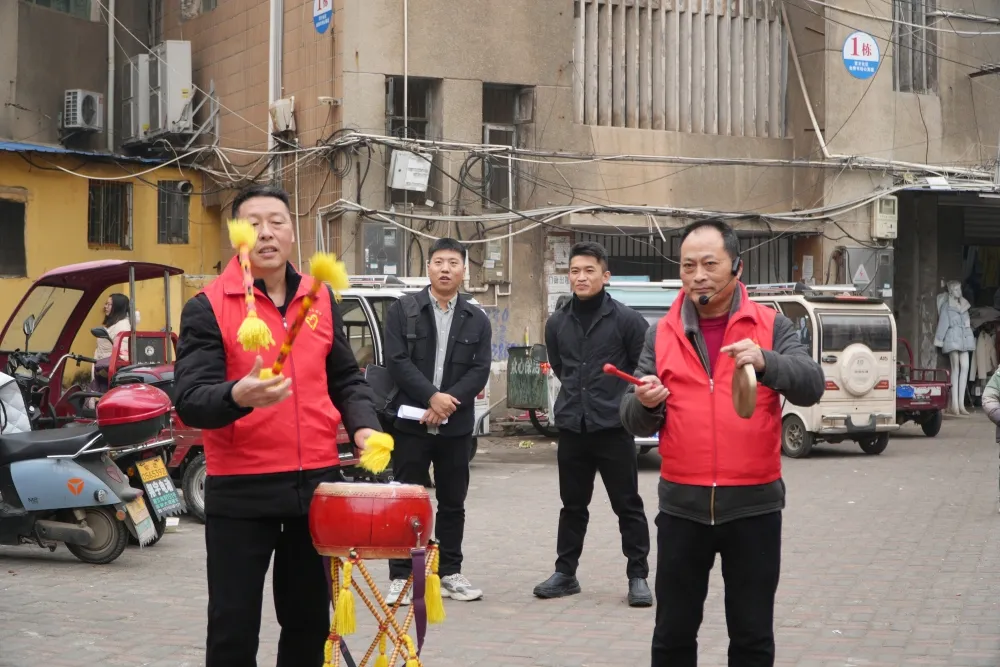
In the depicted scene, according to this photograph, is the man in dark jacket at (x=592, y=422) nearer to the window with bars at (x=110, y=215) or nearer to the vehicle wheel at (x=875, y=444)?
the vehicle wheel at (x=875, y=444)

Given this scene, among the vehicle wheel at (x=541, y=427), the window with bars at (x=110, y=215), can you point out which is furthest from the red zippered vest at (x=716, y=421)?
the window with bars at (x=110, y=215)

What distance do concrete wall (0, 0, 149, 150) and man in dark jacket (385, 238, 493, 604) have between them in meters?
13.9

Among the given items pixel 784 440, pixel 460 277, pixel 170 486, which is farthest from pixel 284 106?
pixel 460 277

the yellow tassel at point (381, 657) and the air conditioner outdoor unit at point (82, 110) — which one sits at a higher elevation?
the air conditioner outdoor unit at point (82, 110)

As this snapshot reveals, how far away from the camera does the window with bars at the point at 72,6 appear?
2036 centimetres

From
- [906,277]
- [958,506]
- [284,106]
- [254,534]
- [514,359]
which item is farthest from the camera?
[906,277]

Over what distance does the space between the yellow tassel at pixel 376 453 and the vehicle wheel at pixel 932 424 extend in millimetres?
16188

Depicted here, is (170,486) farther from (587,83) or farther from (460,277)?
(587,83)

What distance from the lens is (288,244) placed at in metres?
4.54

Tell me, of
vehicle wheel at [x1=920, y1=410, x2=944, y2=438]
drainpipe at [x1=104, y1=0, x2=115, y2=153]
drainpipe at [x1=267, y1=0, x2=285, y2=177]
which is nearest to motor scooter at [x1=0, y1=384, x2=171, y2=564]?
drainpipe at [x1=267, y1=0, x2=285, y2=177]

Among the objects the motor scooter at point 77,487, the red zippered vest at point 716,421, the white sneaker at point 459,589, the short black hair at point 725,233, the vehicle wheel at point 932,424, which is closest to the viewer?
the red zippered vest at point 716,421

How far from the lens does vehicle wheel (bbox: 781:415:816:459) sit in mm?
16672

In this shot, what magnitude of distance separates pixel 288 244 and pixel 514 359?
1269 cm

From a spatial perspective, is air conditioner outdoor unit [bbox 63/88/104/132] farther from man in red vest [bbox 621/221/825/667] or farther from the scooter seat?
man in red vest [bbox 621/221/825/667]
